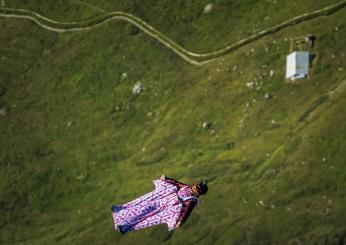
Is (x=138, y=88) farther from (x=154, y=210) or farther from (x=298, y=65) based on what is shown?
(x=154, y=210)

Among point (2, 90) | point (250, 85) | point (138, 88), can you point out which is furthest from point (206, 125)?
point (2, 90)

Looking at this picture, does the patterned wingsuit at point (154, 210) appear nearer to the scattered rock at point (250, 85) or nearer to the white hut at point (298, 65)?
the white hut at point (298, 65)

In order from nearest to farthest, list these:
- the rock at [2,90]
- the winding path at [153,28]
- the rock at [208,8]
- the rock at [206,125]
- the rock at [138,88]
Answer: the rock at [206,125]
the winding path at [153,28]
the rock at [138,88]
the rock at [208,8]
the rock at [2,90]

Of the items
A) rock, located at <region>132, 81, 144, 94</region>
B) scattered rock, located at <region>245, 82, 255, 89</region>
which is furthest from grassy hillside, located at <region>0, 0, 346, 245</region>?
rock, located at <region>132, 81, 144, 94</region>

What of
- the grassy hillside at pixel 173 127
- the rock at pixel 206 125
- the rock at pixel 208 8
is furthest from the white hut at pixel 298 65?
the rock at pixel 208 8

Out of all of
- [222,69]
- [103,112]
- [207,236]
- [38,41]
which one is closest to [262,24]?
[222,69]

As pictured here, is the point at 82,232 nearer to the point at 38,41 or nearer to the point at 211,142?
the point at 211,142
